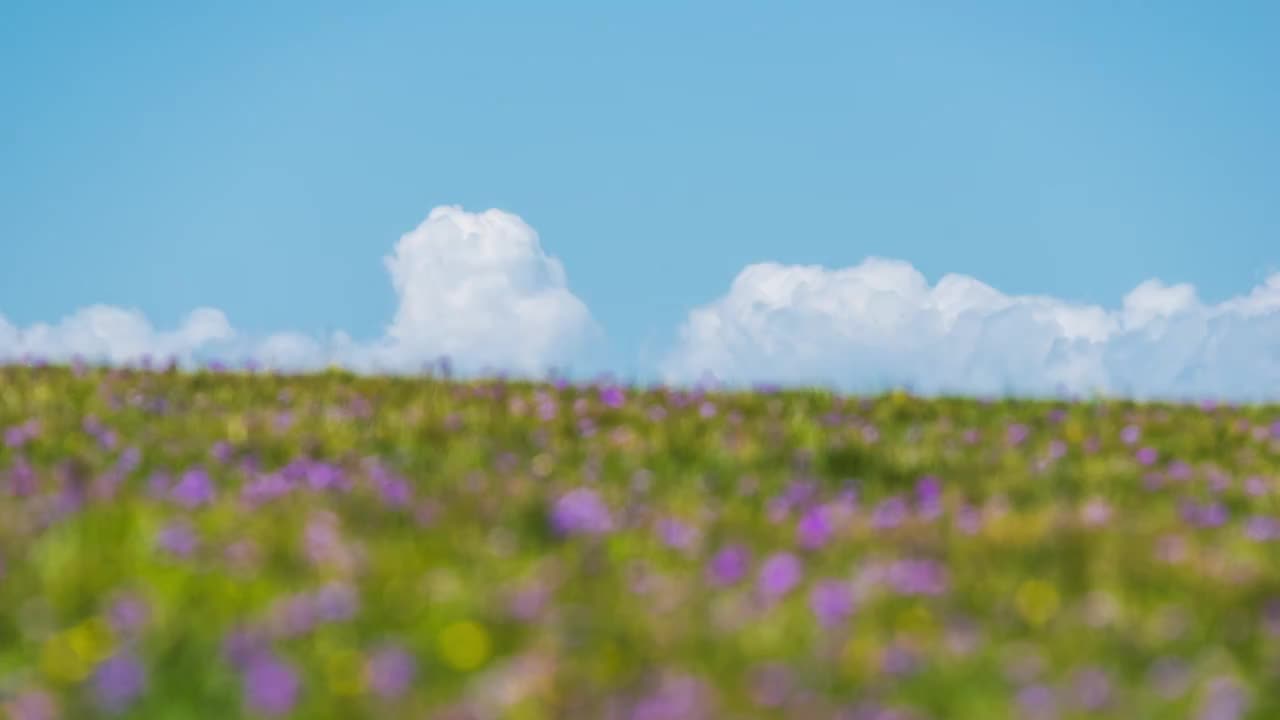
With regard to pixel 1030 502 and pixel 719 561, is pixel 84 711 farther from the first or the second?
pixel 1030 502

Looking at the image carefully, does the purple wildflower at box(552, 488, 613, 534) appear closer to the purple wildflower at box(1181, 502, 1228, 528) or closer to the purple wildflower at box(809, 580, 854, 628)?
the purple wildflower at box(809, 580, 854, 628)

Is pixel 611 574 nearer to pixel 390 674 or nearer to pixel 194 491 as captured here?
pixel 390 674

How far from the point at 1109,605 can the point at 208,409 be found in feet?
29.6

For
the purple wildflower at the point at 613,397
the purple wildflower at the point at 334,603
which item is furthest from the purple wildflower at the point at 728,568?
the purple wildflower at the point at 613,397

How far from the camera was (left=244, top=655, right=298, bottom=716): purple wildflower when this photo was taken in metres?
4.80

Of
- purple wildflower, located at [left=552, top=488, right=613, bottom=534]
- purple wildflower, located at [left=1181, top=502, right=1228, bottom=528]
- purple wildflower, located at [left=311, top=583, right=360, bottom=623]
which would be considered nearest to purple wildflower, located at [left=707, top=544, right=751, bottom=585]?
purple wildflower, located at [left=552, top=488, right=613, bottom=534]

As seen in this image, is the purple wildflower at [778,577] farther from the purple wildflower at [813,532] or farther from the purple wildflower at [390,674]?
the purple wildflower at [390,674]

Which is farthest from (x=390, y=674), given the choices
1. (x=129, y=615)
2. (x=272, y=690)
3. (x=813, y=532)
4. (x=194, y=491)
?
(x=194, y=491)

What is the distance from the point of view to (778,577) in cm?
655

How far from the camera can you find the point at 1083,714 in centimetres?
499

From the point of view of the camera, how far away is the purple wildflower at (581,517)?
789 cm

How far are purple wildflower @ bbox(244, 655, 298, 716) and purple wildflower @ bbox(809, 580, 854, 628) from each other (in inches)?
83.1

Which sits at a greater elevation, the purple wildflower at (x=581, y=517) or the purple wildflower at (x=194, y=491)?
the purple wildflower at (x=194, y=491)

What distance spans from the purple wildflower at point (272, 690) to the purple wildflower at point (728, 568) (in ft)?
7.45
